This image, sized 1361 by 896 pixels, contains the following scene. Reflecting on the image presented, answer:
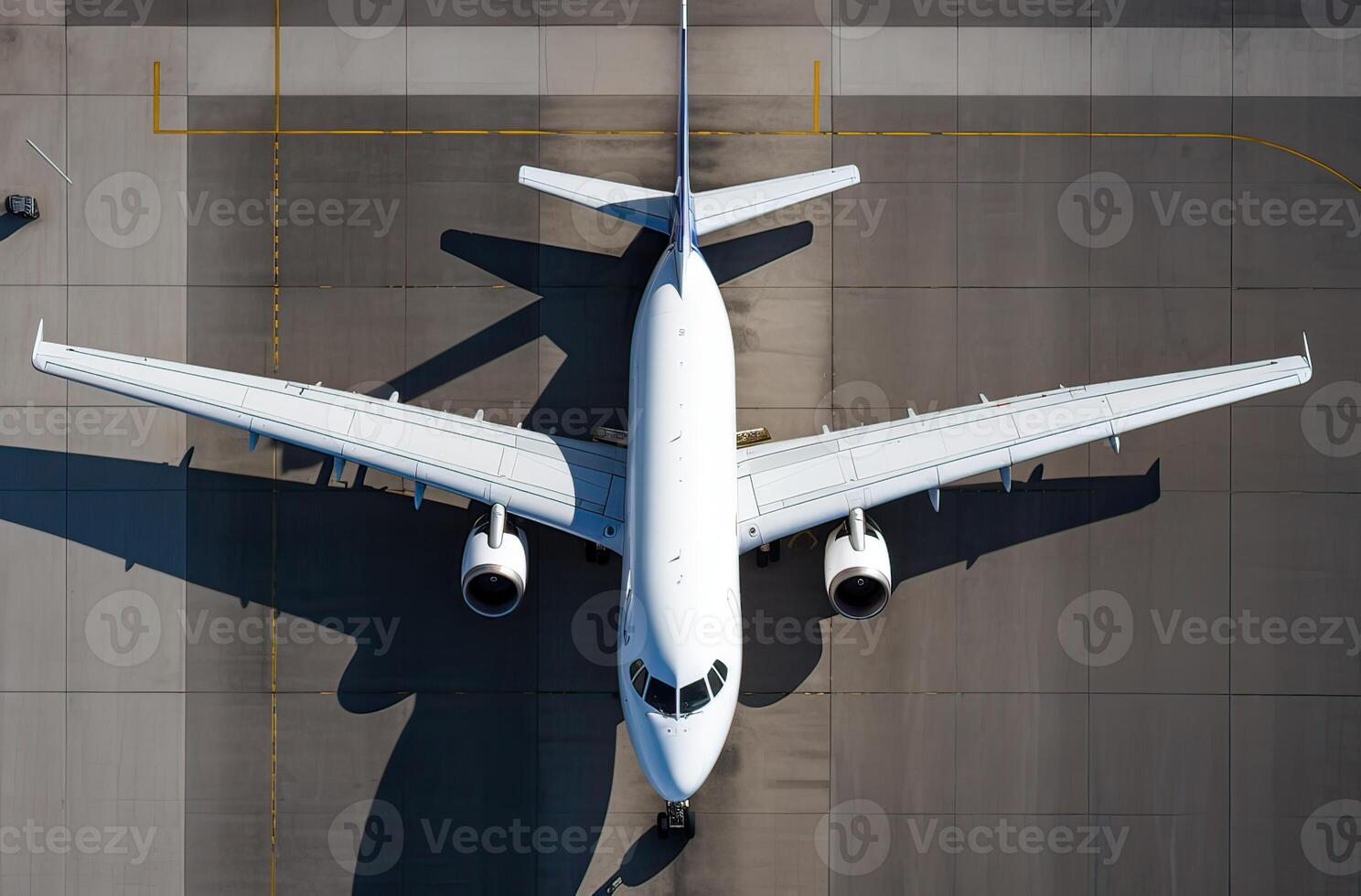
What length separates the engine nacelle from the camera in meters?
9.97

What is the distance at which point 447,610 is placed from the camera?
1151 cm

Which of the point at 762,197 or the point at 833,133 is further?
the point at 833,133

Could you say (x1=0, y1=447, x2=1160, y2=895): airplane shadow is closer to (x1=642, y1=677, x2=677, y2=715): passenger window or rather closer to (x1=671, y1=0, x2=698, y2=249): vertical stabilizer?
(x1=642, y1=677, x2=677, y2=715): passenger window

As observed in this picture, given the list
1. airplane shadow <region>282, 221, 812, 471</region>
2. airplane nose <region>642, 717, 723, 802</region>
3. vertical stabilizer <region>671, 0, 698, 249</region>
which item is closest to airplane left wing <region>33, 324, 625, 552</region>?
airplane shadow <region>282, 221, 812, 471</region>

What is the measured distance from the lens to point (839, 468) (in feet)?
33.3

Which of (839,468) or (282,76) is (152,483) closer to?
(282,76)

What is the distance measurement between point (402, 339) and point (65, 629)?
245 inches

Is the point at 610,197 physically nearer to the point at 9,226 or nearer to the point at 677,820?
the point at 677,820

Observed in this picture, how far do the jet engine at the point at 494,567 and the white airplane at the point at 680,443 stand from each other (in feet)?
0.07

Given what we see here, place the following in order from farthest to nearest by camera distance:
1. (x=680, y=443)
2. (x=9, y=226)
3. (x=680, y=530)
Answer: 1. (x=9, y=226)
2. (x=680, y=443)
3. (x=680, y=530)

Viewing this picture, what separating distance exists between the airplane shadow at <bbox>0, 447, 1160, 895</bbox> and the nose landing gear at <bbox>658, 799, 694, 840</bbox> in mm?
241

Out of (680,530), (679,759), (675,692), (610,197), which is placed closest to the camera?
(675,692)

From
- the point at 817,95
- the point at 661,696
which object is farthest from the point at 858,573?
the point at 817,95

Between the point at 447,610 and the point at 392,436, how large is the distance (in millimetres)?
2833
